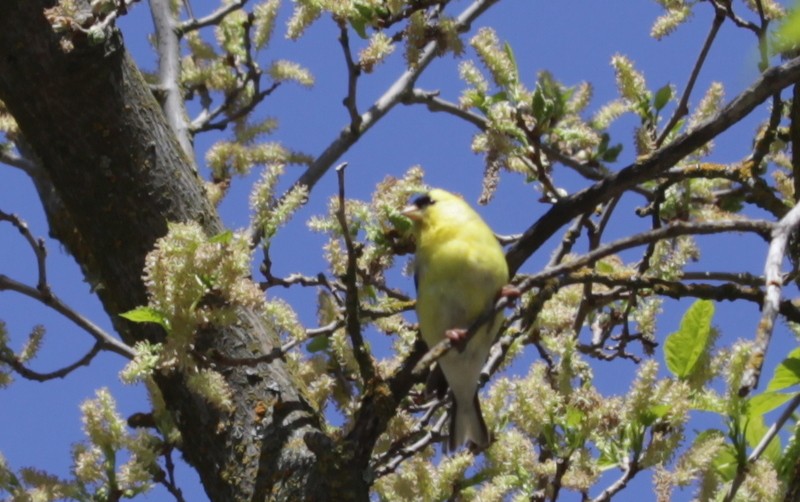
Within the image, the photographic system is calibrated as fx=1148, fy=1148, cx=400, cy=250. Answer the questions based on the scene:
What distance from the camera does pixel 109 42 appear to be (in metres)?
3.21

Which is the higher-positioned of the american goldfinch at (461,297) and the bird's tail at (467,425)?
the american goldfinch at (461,297)

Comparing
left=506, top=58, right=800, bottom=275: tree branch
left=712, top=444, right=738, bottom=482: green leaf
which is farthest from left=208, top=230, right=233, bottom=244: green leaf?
left=712, top=444, right=738, bottom=482: green leaf

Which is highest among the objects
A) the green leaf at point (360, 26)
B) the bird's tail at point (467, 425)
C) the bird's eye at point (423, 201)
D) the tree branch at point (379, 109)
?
the tree branch at point (379, 109)

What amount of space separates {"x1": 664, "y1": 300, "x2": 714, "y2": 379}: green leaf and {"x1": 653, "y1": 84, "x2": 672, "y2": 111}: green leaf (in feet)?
3.74

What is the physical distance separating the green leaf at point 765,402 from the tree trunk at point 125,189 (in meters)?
1.13

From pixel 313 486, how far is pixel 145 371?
2.30 feet

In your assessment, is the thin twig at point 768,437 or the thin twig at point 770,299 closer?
the thin twig at point 770,299

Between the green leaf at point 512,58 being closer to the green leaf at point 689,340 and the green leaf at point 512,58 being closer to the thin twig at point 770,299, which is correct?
the green leaf at point 689,340

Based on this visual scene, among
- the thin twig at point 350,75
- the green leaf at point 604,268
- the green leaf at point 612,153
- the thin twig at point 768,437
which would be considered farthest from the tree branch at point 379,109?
the thin twig at point 768,437

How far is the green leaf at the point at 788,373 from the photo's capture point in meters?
2.55

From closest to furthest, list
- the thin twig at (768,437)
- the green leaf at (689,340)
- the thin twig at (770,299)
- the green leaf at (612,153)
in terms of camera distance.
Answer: the thin twig at (770,299)
the thin twig at (768,437)
the green leaf at (689,340)
the green leaf at (612,153)

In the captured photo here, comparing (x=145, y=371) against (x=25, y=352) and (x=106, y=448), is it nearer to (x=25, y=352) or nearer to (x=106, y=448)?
(x=106, y=448)

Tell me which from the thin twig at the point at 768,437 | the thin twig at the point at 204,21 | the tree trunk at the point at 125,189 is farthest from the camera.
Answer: the thin twig at the point at 204,21

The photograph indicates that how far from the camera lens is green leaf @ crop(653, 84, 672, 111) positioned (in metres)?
3.71
